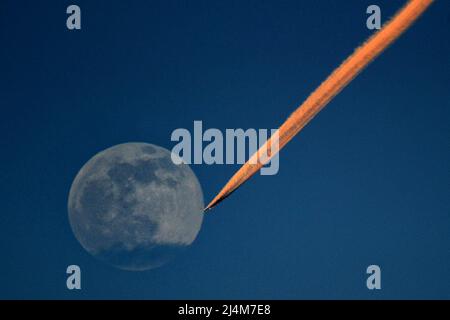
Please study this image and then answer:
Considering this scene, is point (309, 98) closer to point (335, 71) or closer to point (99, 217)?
point (335, 71)

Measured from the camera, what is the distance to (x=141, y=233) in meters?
23.7

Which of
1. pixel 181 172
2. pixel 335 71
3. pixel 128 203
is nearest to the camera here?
pixel 335 71

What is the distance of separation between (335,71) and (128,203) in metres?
A: 11.9
